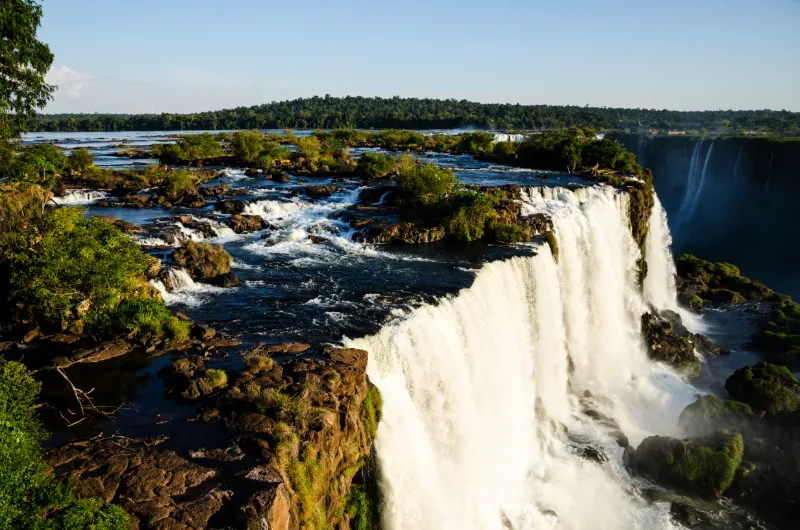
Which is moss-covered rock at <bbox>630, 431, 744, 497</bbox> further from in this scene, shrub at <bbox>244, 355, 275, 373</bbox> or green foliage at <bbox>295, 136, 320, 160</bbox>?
green foliage at <bbox>295, 136, 320, 160</bbox>

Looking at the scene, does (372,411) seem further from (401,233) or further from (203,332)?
(401,233)

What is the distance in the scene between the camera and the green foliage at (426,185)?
88.1 feet

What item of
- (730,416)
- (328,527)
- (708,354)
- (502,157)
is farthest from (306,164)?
(328,527)

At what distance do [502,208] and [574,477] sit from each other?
43.8 feet

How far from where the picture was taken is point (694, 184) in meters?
58.2

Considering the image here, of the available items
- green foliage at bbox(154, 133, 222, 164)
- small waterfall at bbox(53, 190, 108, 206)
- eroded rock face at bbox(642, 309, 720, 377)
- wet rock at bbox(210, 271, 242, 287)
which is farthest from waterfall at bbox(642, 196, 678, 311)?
green foliage at bbox(154, 133, 222, 164)

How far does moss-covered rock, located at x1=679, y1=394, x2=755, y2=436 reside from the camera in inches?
732

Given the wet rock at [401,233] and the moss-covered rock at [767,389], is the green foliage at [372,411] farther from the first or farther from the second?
the moss-covered rock at [767,389]

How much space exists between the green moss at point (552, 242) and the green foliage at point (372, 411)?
44.4 ft

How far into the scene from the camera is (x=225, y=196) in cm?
3016

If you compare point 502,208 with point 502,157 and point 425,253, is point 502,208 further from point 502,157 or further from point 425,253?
point 502,157

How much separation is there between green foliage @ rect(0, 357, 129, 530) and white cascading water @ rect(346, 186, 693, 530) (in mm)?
5294

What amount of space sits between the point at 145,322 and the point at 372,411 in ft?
20.5

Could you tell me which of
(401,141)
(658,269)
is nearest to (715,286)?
(658,269)
